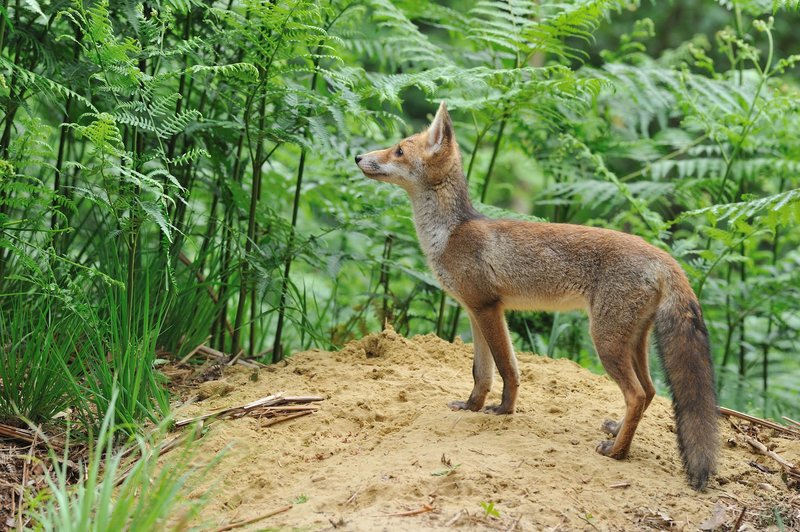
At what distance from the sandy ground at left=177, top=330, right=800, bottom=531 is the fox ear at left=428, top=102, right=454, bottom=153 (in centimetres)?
169

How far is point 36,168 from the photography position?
26.8 ft

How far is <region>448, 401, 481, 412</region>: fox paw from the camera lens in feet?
18.1

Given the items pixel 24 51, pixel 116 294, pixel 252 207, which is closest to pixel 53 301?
pixel 116 294

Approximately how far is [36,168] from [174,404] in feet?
13.0

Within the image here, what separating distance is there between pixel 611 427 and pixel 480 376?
36.8 inches

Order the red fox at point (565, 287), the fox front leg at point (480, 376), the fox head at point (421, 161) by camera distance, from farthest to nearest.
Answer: the fox head at point (421, 161) → the fox front leg at point (480, 376) → the red fox at point (565, 287)

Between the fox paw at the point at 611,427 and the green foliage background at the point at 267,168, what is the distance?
1648mm

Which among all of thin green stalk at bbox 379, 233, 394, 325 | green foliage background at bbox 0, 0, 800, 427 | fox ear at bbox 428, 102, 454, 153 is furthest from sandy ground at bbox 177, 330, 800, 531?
fox ear at bbox 428, 102, 454, 153

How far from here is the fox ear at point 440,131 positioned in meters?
6.15

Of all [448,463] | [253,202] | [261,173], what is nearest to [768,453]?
[448,463]

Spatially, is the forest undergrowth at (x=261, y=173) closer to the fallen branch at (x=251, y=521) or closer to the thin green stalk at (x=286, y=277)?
the thin green stalk at (x=286, y=277)

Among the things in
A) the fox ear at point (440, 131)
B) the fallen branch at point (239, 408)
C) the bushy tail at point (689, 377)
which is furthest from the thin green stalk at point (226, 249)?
the bushy tail at point (689, 377)

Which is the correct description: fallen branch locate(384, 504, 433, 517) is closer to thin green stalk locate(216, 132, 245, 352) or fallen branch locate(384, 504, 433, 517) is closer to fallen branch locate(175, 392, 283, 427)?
fallen branch locate(175, 392, 283, 427)

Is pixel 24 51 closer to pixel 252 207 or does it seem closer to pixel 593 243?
pixel 252 207
